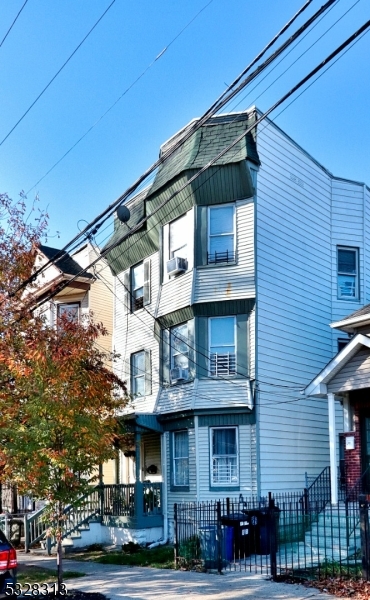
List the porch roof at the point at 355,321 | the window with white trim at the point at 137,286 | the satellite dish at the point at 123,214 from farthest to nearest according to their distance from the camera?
the window with white trim at the point at 137,286
the porch roof at the point at 355,321
the satellite dish at the point at 123,214

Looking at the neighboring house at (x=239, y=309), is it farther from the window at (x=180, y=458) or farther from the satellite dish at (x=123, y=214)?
the satellite dish at (x=123, y=214)

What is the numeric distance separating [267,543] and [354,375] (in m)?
4.27

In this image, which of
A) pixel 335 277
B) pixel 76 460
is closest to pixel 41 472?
pixel 76 460

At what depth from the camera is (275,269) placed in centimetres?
1967

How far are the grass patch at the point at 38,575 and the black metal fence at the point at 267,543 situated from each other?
7.44ft

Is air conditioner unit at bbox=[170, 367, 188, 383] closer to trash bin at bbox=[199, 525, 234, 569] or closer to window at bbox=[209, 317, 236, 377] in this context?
window at bbox=[209, 317, 236, 377]

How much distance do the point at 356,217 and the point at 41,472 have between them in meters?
14.4

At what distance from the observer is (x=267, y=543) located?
15141 mm

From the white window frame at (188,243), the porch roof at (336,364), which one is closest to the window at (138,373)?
the white window frame at (188,243)

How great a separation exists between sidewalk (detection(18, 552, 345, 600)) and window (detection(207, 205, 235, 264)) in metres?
8.59

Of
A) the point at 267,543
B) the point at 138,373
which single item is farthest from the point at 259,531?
the point at 138,373

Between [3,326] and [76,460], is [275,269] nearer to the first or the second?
[3,326]

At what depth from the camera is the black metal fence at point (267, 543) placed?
12430mm

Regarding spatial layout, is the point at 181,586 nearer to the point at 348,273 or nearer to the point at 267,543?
the point at 267,543
